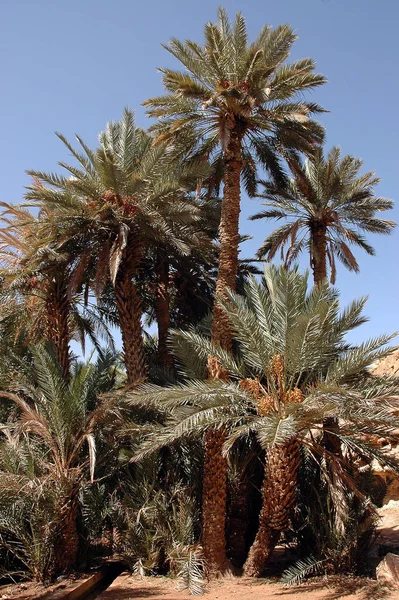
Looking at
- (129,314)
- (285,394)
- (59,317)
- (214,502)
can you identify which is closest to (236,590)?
(214,502)

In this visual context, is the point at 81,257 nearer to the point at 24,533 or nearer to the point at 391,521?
the point at 24,533

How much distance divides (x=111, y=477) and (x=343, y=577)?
5699 millimetres

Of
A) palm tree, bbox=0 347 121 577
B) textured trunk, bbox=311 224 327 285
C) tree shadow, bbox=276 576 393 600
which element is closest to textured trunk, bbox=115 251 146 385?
palm tree, bbox=0 347 121 577

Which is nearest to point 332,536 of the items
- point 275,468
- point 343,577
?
point 343,577

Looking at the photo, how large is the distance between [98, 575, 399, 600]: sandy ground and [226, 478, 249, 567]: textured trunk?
115 centimetres

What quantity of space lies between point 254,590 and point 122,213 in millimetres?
9293

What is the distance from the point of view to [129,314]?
50.5 feet

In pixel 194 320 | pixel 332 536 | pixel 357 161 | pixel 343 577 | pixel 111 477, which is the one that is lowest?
pixel 343 577

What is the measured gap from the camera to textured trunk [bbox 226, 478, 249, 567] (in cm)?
1273

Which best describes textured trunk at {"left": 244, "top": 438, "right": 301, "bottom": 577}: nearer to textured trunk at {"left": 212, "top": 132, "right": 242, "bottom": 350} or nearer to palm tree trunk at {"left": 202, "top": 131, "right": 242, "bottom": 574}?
palm tree trunk at {"left": 202, "top": 131, "right": 242, "bottom": 574}

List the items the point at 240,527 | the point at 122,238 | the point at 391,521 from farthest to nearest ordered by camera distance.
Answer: the point at 391,521 → the point at 122,238 → the point at 240,527

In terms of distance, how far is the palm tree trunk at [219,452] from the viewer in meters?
11.8

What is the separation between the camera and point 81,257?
14891mm

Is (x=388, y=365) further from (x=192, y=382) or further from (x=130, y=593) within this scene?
(x=130, y=593)
